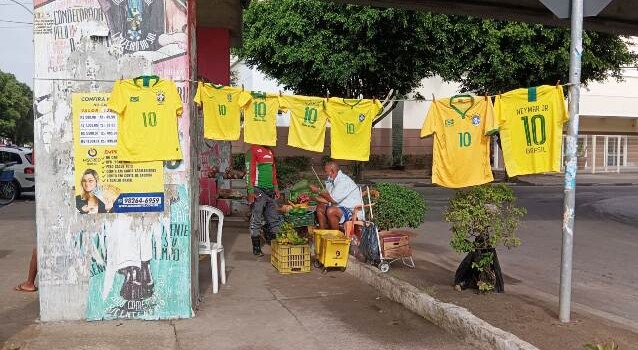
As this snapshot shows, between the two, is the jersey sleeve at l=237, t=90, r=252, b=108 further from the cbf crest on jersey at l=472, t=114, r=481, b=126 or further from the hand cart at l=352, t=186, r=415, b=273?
the cbf crest on jersey at l=472, t=114, r=481, b=126

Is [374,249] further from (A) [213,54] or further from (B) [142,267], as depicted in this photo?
(A) [213,54]

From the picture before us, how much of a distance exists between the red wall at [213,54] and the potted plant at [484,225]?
27.3 ft

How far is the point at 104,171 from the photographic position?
5.80 meters

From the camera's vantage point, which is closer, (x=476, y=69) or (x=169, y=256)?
(x=169, y=256)

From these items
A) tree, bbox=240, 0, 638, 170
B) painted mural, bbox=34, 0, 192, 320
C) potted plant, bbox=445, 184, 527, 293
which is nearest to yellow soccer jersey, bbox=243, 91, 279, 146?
painted mural, bbox=34, 0, 192, 320

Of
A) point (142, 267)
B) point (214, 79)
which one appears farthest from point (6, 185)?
point (142, 267)

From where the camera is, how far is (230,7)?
12.1 meters

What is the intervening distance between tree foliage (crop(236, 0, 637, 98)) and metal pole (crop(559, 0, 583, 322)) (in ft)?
37.5

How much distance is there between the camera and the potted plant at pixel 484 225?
6352 millimetres

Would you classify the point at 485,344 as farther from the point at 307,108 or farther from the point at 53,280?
the point at 53,280

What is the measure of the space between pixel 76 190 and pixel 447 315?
12.2 ft

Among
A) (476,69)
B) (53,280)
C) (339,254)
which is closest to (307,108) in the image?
(339,254)

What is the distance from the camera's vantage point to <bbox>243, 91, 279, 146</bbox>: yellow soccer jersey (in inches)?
284

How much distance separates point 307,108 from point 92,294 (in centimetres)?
323
